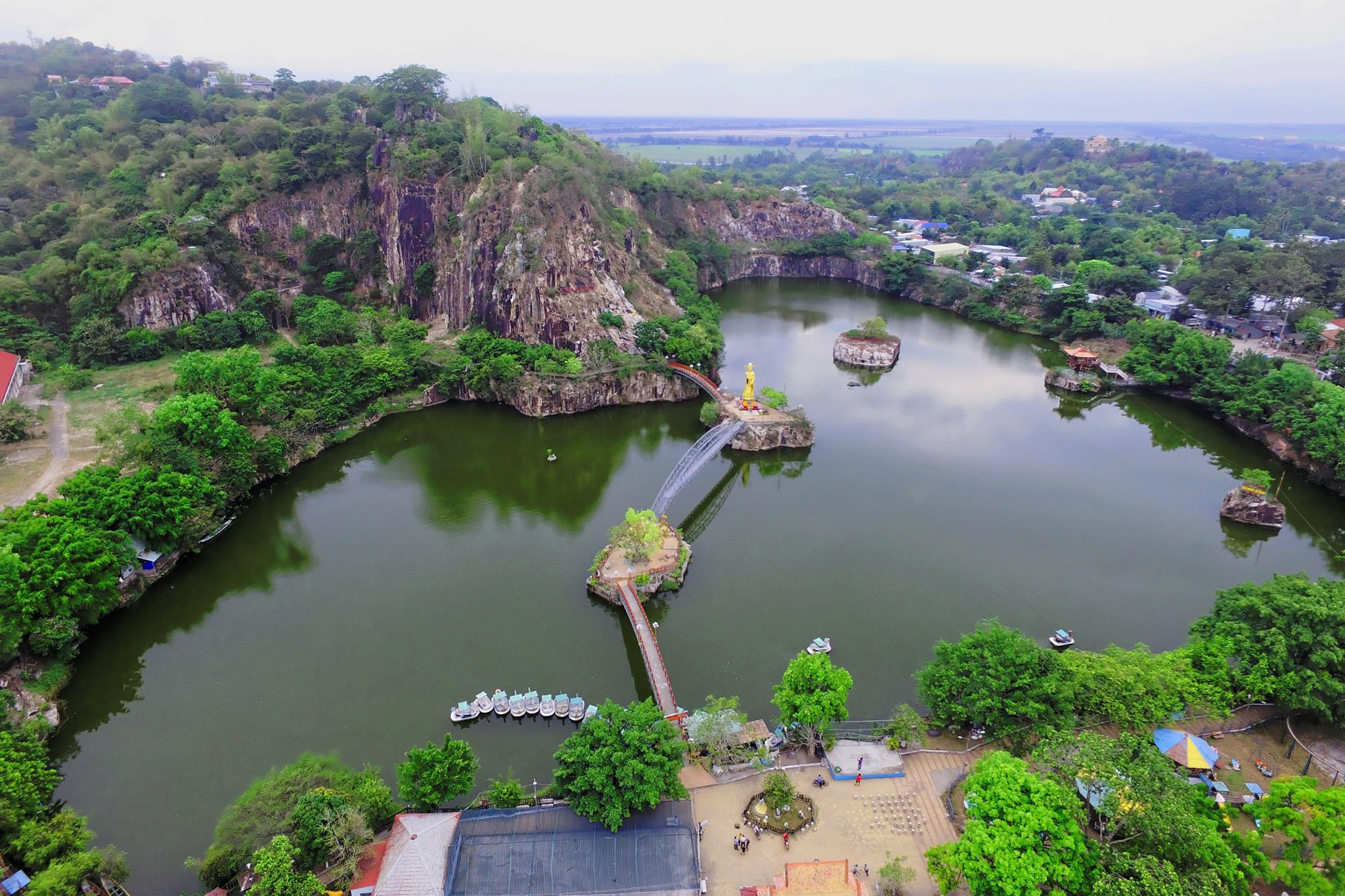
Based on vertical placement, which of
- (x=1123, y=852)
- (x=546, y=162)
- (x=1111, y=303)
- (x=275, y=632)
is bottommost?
(x=275, y=632)

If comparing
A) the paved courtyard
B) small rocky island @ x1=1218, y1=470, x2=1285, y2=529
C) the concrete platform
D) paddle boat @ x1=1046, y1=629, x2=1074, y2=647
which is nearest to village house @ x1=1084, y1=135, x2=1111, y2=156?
small rocky island @ x1=1218, y1=470, x2=1285, y2=529

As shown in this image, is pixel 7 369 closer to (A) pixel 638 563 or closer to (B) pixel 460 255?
(B) pixel 460 255

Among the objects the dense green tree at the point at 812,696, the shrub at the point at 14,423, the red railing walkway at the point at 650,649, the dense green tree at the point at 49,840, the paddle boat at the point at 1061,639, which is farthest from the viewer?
the shrub at the point at 14,423

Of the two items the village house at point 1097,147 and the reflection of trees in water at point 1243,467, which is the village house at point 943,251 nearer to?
the reflection of trees in water at point 1243,467

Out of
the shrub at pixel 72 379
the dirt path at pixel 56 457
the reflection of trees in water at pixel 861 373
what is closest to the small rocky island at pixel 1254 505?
the reflection of trees in water at pixel 861 373

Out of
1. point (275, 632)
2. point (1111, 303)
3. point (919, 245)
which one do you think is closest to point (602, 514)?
point (275, 632)

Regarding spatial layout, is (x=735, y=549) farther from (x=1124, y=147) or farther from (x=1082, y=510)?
(x=1124, y=147)
